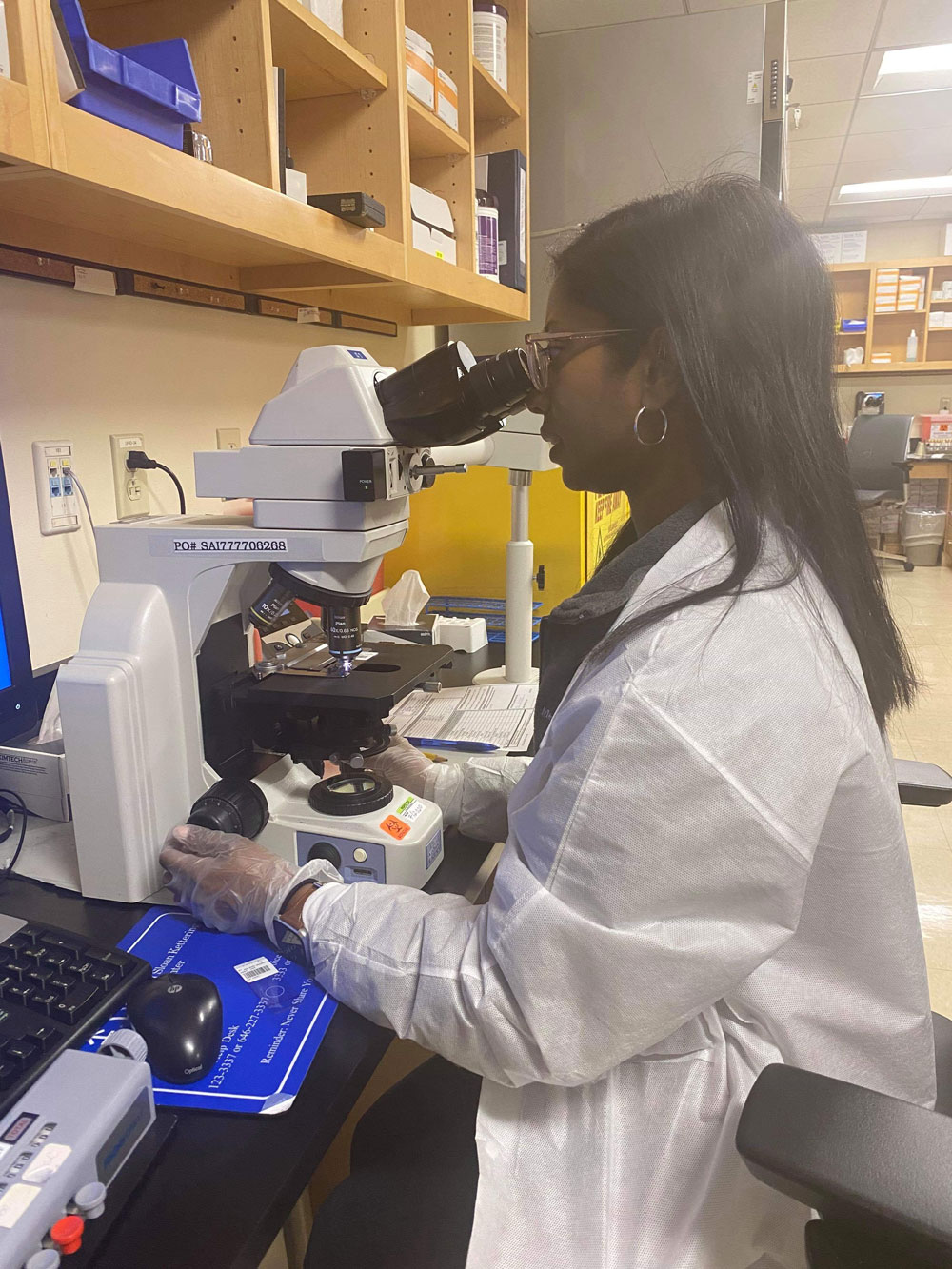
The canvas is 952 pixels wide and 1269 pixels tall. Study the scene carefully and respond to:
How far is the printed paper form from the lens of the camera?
1.45m

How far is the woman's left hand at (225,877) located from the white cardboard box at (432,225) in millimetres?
1232

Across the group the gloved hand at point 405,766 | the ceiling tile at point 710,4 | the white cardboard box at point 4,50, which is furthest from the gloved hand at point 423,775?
the ceiling tile at point 710,4

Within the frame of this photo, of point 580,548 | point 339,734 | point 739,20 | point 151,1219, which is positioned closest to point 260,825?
point 339,734

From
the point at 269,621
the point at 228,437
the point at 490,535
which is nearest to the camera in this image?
the point at 269,621

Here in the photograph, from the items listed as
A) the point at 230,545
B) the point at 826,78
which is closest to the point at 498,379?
the point at 230,545

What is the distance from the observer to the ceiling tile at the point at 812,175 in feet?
18.6

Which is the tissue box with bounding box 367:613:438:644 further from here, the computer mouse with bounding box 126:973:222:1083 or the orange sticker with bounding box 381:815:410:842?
the computer mouse with bounding box 126:973:222:1083

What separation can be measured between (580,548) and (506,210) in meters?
0.87

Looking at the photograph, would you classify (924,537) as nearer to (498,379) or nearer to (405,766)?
(405,766)

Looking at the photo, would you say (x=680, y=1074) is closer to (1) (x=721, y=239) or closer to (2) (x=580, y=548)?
(1) (x=721, y=239)

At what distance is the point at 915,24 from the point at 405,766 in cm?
386

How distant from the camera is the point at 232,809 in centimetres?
95

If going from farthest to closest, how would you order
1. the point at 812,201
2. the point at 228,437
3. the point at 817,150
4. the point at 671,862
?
the point at 812,201 → the point at 817,150 → the point at 228,437 → the point at 671,862

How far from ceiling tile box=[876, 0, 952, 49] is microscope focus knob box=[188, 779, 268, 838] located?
3.77 meters
